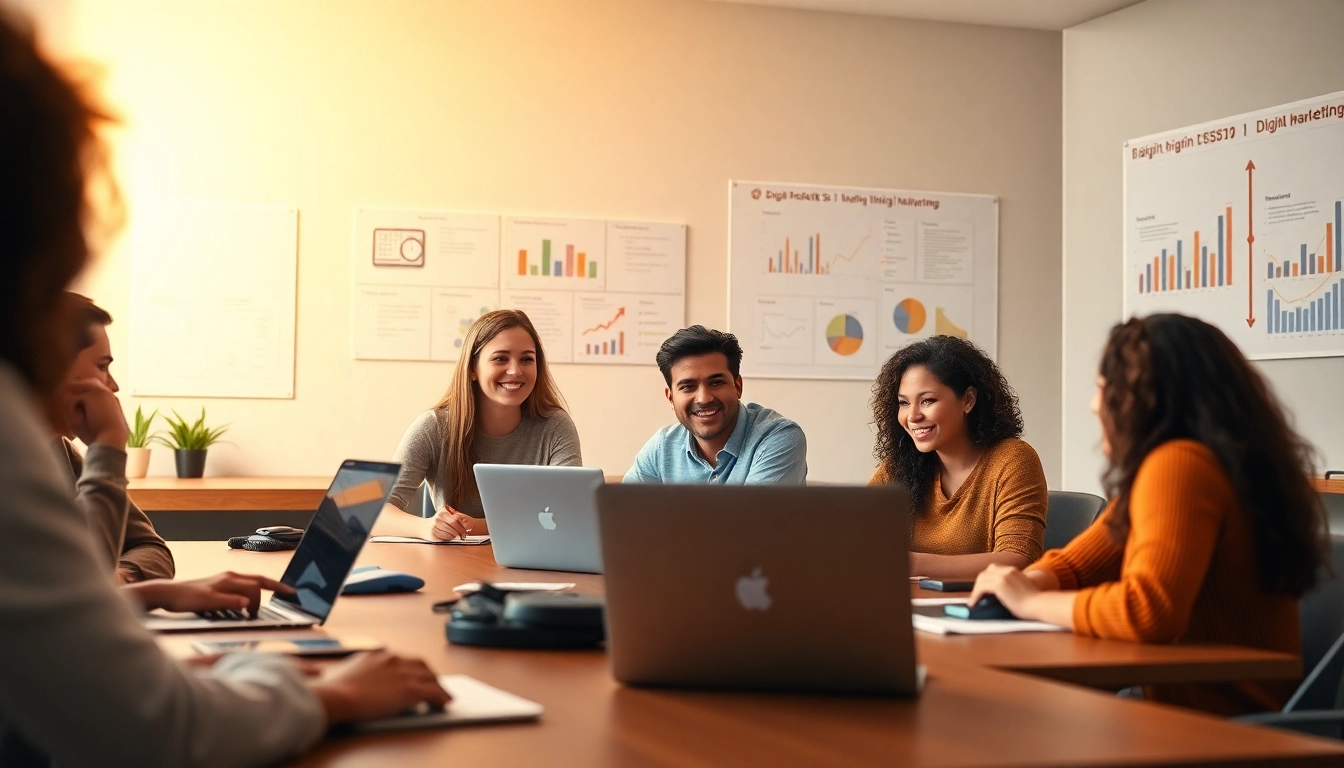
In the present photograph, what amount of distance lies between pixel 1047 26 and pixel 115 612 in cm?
532

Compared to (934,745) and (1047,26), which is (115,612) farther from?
(1047,26)

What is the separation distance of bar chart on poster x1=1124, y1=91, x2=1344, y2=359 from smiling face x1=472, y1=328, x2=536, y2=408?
81.6 inches

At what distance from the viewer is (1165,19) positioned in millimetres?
4625

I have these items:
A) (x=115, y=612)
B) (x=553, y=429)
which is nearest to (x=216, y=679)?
(x=115, y=612)

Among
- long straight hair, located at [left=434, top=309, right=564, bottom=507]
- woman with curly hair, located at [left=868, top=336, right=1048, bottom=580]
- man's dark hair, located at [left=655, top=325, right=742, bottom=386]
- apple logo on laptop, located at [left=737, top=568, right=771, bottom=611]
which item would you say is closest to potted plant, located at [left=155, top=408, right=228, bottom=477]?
long straight hair, located at [left=434, top=309, right=564, bottom=507]

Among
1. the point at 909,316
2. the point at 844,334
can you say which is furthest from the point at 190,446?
the point at 909,316

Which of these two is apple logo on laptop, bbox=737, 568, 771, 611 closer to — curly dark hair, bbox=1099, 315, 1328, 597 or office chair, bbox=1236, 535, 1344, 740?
office chair, bbox=1236, 535, 1344, 740

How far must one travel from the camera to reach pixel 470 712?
1.04m

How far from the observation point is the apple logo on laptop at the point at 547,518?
2.26 m

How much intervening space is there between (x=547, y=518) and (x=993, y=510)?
1002mm

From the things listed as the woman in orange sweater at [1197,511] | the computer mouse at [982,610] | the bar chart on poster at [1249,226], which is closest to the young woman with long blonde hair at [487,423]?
the computer mouse at [982,610]

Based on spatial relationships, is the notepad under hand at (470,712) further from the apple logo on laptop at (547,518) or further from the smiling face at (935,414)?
the smiling face at (935,414)

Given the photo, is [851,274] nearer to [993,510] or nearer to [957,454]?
[957,454]

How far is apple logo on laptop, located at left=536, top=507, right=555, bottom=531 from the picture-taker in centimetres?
226
